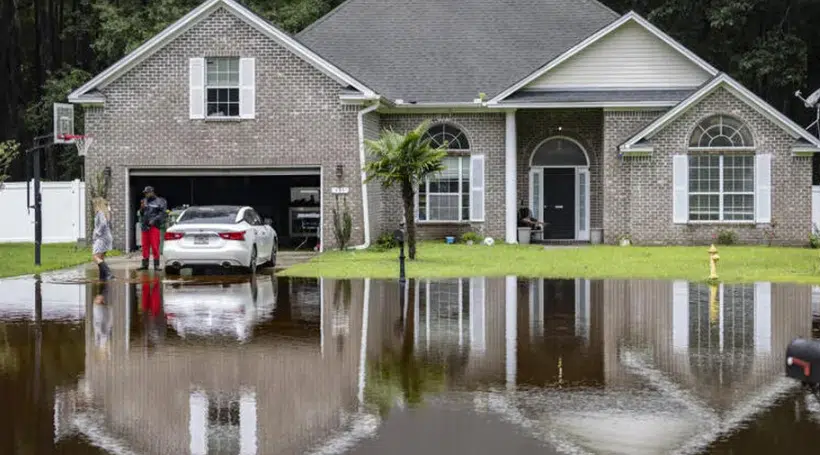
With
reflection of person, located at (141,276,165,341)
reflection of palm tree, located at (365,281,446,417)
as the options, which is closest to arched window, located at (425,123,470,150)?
reflection of person, located at (141,276,165,341)

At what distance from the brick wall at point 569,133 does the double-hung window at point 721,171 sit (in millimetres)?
3131

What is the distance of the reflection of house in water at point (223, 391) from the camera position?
916 cm

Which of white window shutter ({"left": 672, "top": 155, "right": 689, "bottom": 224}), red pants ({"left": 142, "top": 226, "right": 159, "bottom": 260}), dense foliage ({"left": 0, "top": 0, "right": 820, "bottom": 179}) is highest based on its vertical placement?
dense foliage ({"left": 0, "top": 0, "right": 820, "bottom": 179})

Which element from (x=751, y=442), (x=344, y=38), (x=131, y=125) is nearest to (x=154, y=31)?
(x=344, y=38)

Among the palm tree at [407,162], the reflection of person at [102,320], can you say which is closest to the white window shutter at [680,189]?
the palm tree at [407,162]

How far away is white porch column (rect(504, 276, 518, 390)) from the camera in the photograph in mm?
12150

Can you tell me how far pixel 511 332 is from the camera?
15.4 metres

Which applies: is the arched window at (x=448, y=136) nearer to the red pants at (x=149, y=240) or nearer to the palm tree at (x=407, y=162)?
the palm tree at (x=407, y=162)

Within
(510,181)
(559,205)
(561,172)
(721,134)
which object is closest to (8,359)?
(510,181)

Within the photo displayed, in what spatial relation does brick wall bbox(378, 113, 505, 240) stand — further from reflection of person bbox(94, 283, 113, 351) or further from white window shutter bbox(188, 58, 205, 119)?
reflection of person bbox(94, 283, 113, 351)

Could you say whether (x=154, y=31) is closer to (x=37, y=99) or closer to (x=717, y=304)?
(x=37, y=99)

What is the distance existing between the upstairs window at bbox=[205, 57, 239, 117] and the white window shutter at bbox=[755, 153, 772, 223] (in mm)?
13471

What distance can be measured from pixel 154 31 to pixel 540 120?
1685cm

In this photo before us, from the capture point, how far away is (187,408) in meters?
10.2
